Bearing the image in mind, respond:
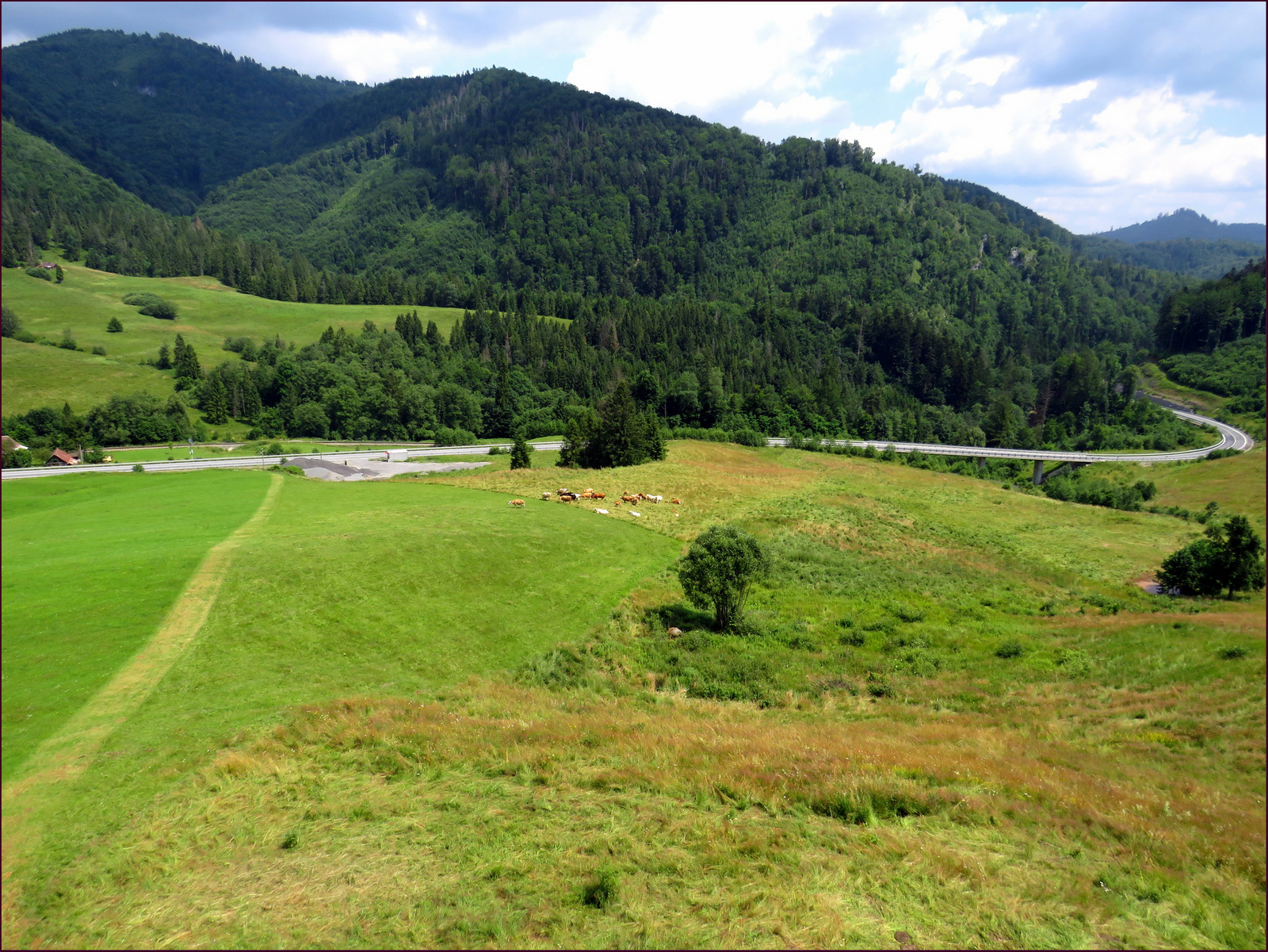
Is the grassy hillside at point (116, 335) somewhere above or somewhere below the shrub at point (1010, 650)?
above

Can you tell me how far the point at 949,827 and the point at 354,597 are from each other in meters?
25.3

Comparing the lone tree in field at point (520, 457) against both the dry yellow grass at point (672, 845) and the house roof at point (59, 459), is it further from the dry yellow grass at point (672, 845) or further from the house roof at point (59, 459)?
the dry yellow grass at point (672, 845)

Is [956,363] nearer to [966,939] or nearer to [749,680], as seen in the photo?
[749,680]

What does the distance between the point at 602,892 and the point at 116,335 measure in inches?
7719

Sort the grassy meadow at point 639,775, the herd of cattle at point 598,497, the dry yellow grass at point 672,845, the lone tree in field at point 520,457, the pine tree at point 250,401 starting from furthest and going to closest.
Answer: the pine tree at point 250,401 < the lone tree in field at point 520,457 < the herd of cattle at point 598,497 < the grassy meadow at point 639,775 < the dry yellow grass at point 672,845

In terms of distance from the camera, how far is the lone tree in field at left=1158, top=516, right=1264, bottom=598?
1390 inches

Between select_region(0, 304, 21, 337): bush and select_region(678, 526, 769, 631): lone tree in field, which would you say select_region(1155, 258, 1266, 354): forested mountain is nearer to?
select_region(678, 526, 769, 631): lone tree in field

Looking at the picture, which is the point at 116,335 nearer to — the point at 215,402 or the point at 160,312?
the point at 160,312

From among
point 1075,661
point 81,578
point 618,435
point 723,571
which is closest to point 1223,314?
point 618,435

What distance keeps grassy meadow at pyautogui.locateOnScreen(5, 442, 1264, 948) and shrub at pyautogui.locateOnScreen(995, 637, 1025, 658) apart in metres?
0.11

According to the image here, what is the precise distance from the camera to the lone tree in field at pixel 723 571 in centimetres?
3272

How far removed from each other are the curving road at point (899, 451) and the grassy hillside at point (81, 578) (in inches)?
1256

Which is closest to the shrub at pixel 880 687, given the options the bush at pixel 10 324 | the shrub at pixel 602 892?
the shrub at pixel 602 892

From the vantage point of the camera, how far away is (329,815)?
46.4ft
